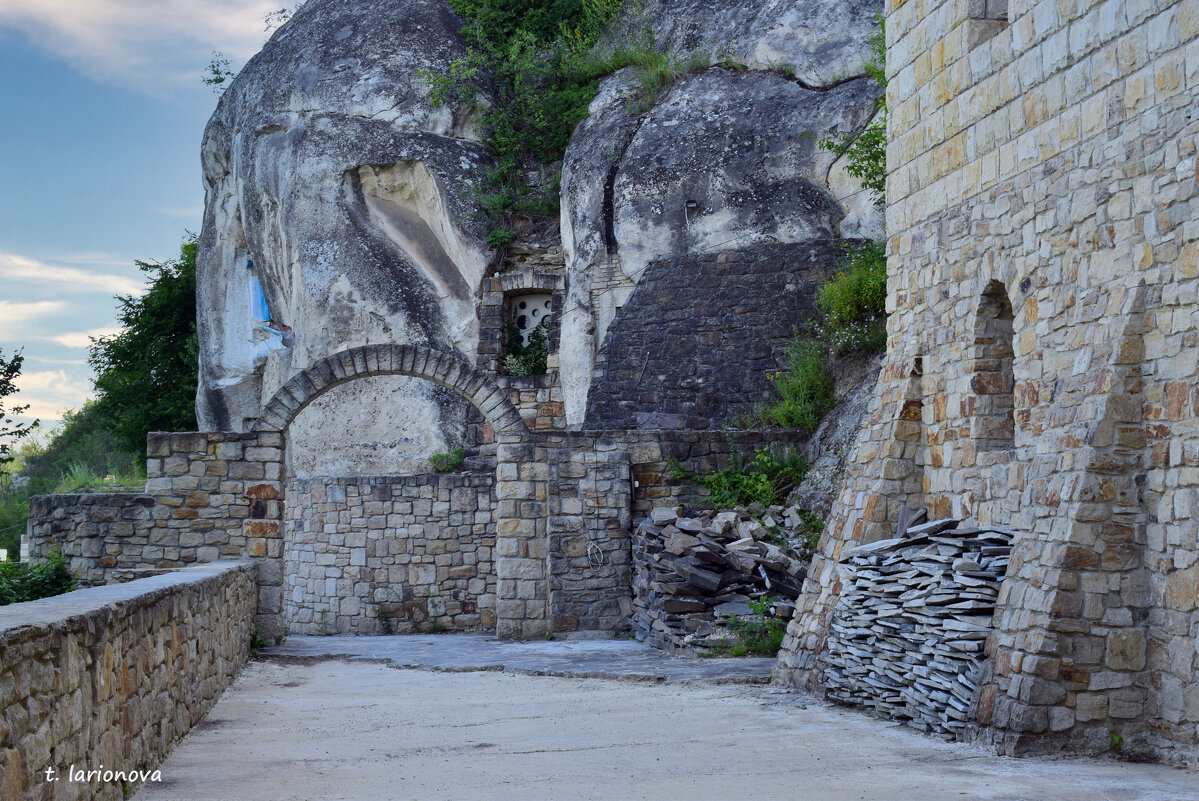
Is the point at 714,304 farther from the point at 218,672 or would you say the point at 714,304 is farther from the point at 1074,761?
the point at 1074,761

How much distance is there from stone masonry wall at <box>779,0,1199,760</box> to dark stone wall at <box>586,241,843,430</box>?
6.66m

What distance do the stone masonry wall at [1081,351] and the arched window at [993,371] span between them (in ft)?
0.04

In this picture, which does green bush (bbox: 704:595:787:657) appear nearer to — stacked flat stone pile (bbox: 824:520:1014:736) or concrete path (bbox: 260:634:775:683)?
concrete path (bbox: 260:634:775:683)

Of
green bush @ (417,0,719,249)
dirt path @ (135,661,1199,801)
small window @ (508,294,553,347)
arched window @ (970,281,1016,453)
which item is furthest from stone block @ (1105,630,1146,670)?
green bush @ (417,0,719,249)

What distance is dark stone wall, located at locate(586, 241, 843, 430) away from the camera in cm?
1360

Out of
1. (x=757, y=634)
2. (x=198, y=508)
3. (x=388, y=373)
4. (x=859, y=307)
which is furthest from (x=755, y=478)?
(x=198, y=508)

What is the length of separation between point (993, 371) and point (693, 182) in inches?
358

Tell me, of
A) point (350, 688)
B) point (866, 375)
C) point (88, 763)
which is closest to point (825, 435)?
point (866, 375)

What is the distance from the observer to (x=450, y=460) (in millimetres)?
15422

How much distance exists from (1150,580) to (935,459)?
200cm

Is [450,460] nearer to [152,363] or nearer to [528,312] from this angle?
[528,312]

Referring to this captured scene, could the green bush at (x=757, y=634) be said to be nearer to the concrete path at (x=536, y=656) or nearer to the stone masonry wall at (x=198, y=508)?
the concrete path at (x=536, y=656)

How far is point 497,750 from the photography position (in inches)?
217

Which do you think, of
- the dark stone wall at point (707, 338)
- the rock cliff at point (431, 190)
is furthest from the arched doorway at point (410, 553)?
the rock cliff at point (431, 190)
